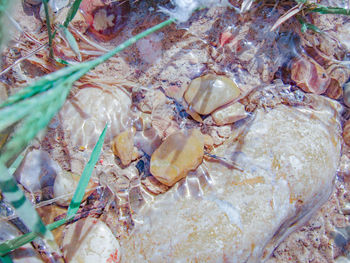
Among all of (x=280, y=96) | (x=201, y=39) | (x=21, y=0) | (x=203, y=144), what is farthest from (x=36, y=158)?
(x=280, y=96)

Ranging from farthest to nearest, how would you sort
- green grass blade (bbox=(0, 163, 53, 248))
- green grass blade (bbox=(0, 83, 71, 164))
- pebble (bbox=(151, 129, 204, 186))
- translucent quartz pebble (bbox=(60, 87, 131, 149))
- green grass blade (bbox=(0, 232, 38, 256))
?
translucent quartz pebble (bbox=(60, 87, 131, 149)) → pebble (bbox=(151, 129, 204, 186)) → green grass blade (bbox=(0, 232, 38, 256)) → green grass blade (bbox=(0, 163, 53, 248)) → green grass blade (bbox=(0, 83, 71, 164))

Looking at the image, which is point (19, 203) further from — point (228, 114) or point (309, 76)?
point (309, 76)

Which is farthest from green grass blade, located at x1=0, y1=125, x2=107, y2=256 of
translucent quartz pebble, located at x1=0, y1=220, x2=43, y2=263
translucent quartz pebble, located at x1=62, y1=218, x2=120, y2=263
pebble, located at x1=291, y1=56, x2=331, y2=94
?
pebble, located at x1=291, y1=56, x2=331, y2=94

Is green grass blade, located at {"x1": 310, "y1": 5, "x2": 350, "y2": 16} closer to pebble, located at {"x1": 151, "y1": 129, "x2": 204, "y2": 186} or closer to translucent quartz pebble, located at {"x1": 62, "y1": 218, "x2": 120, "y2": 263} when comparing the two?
pebble, located at {"x1": 151, "y1": 129, "x2": 204, "y2": 186}

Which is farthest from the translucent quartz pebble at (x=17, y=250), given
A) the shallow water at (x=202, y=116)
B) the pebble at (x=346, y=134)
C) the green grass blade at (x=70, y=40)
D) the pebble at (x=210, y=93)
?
the pebble at (x=346, y=134)

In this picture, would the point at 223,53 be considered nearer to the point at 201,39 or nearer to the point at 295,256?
the point at 201,39
